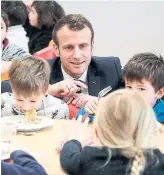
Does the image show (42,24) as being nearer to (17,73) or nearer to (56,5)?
(56,5)

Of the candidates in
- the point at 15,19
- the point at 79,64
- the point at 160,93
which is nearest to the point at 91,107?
the point at 160,93

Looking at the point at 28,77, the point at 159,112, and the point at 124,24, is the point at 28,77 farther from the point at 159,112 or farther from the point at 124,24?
the point at 124,24

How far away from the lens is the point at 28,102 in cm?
188

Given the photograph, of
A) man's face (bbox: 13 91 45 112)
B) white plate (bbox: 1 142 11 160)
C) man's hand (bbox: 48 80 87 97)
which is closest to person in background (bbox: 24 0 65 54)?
man's hand (bbox: 48 80 87 97)

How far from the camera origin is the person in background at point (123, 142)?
1.26 metres

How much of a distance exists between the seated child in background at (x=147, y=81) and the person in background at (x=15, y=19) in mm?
2044

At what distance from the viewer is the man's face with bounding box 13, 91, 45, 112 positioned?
1880 mm

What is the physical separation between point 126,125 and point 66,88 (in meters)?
0.91

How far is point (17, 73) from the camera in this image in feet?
6.40

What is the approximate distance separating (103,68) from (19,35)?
168cm

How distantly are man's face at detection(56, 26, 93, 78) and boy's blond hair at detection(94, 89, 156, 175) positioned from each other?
1.07 metres

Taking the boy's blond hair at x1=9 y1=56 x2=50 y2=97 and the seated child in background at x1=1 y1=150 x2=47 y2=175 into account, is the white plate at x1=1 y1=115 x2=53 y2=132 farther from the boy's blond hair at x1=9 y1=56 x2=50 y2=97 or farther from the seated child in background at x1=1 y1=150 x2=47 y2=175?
the seated child in background at x1=1 y1=150 x2=47 y2=175

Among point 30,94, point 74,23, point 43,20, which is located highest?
point 74,23

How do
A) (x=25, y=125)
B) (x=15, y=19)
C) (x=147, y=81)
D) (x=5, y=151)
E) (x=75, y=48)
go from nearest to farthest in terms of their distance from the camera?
(x=5, y=151) → (x=25, y=125) → (x=147, y=81) → (x=75, y=48) → (x=15, y=19)
